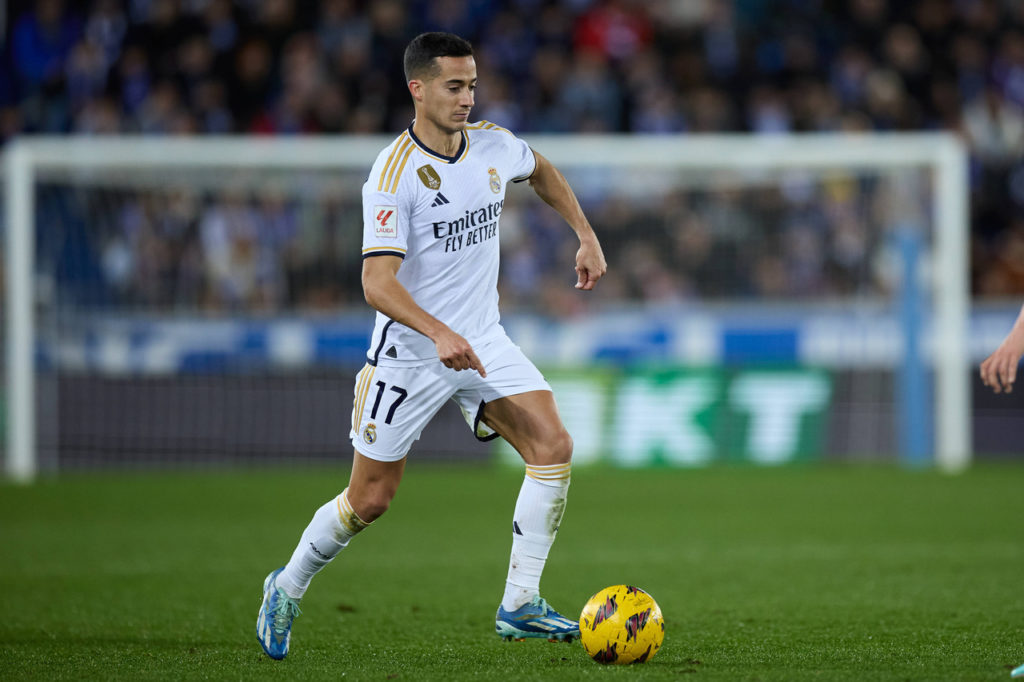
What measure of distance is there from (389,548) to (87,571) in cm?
212

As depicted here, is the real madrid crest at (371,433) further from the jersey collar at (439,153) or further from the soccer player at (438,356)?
the jersey collar at (439,153)

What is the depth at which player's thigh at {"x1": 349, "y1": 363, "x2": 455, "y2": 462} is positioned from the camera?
222 inches

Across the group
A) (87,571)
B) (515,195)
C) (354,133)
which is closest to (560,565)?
(87,571)

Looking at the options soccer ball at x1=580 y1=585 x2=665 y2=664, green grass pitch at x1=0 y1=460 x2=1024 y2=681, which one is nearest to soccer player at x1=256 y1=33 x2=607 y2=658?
green grass pitch at x1=0 y1=460 x2=1024 y2=681

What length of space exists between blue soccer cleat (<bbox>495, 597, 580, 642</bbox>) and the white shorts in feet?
2.74

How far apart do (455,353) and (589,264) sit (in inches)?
39.7

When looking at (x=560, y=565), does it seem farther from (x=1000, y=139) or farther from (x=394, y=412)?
(x=1000, y=139)

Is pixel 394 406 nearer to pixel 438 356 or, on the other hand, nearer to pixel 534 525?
pixel 438 356

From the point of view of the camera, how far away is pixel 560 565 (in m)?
8.79

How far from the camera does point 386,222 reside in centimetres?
543

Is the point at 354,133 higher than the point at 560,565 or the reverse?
higher

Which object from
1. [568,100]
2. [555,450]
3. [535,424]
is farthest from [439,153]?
[568,100]

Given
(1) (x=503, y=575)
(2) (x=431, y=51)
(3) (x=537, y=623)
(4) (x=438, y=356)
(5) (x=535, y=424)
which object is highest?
(2) (x=431, y=51)

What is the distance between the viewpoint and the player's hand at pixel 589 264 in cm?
589
